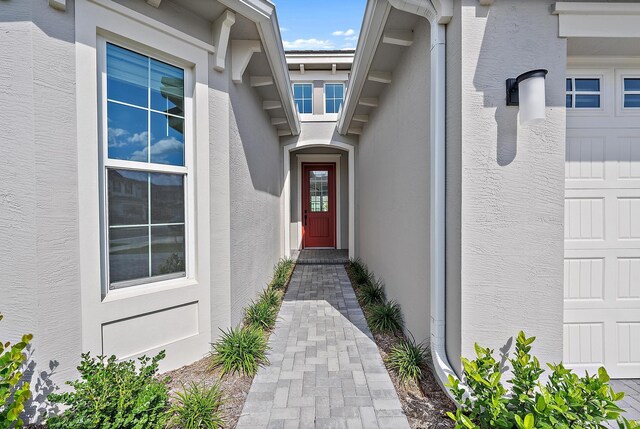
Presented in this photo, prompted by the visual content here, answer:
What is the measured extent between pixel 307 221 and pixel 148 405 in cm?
735

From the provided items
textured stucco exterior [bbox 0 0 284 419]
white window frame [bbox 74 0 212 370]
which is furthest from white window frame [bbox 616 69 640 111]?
textured stucco exterior [bbox 0 0 284 419]

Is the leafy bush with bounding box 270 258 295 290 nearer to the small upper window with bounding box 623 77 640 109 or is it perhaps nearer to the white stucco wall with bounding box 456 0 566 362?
the white stucco wall with bounding box 456 0 566 362

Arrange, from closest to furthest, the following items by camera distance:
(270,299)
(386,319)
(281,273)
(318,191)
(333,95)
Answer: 1. (386,319)
2. (270,299)
3. (281,273)
4. (333,95)
5. (318,191)

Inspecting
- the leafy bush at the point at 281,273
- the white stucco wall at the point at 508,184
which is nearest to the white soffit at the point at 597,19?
the white stucco wall at the point at 508,184

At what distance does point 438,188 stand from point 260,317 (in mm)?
2564

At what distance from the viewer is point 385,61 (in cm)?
360

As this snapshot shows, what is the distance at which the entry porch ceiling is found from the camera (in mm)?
2766

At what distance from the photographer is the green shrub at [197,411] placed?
1.97m

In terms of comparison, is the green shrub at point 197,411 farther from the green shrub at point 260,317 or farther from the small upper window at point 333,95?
the small upper window at point 333,95

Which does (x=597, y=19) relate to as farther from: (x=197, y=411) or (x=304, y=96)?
(x=304, y=96)

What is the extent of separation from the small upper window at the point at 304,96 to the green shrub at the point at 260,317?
224 inches

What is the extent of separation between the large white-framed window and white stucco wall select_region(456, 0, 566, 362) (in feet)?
8.02

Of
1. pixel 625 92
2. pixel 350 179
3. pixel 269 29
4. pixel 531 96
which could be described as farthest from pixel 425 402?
pixel 350 179

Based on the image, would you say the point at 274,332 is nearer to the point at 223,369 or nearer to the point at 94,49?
the point at 223,369
